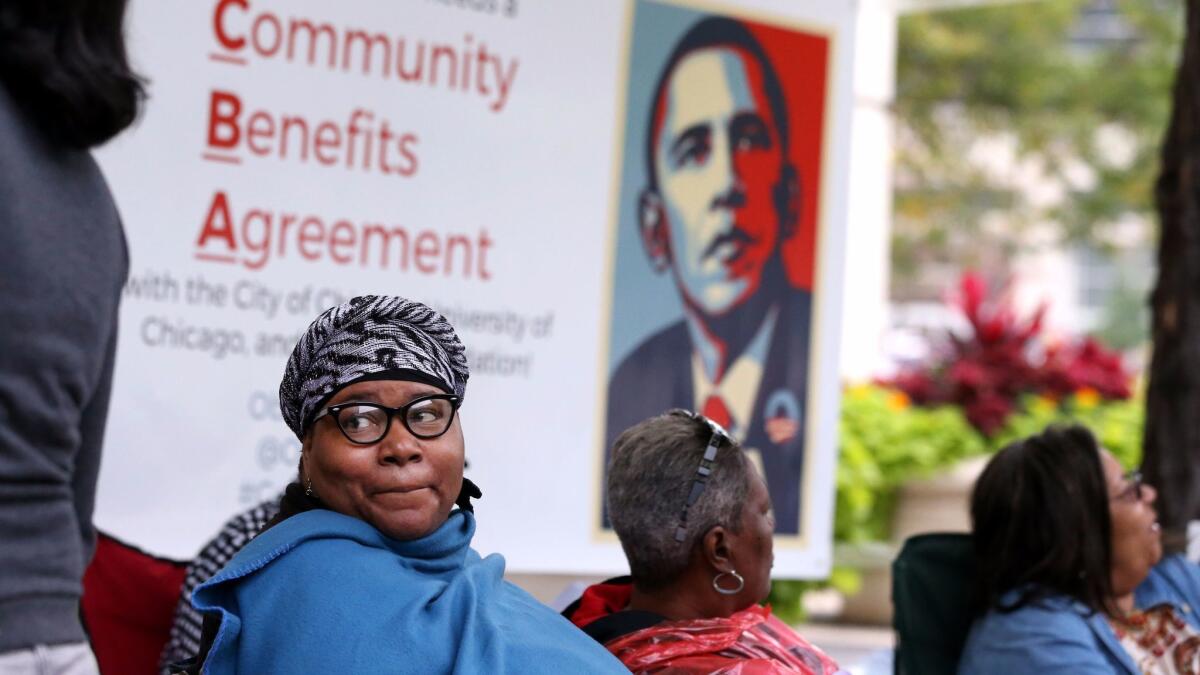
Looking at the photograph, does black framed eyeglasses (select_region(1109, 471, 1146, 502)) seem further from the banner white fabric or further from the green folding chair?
the banner white fabric

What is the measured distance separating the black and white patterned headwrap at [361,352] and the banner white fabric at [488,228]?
1.79m

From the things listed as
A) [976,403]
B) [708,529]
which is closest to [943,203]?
[976,403]

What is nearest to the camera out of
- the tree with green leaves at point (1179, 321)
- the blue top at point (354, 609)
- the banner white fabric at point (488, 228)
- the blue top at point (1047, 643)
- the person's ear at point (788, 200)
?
the blue top at point (354, 609)

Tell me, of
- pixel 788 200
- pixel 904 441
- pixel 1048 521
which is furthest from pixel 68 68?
pixel 904 441

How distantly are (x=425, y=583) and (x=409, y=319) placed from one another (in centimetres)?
35

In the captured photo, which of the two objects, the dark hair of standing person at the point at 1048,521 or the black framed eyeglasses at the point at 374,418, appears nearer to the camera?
the black framed eyeglasses at the point at 374,418

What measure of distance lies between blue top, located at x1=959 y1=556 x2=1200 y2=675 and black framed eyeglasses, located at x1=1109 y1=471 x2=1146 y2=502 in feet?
0.89

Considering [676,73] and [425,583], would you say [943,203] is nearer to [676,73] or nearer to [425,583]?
[676,73]

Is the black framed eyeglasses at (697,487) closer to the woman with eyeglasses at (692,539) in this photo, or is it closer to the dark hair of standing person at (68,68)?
the woman with eyeglasses at (692,539)

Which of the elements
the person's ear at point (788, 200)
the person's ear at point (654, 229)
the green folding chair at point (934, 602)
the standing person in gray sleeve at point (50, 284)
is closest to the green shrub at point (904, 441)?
the person's ear at point (788, 200)

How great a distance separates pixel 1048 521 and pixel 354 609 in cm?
223

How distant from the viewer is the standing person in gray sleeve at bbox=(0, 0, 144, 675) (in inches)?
78.8

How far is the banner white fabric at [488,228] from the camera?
3.81 m

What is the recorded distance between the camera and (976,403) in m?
8.49
